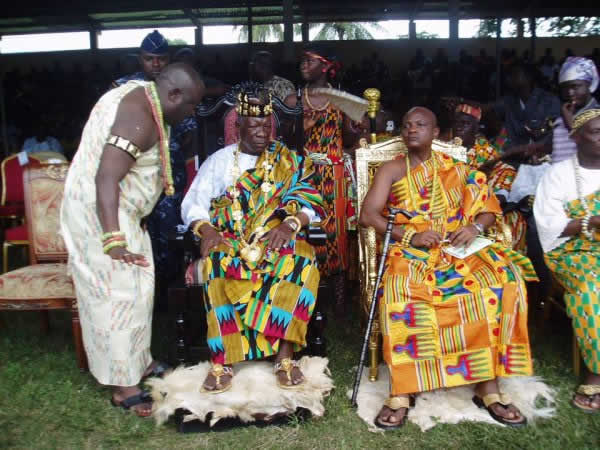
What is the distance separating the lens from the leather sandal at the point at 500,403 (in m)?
2.96

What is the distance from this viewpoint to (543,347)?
157 inches

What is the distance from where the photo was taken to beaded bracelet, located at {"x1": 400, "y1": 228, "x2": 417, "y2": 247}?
3.39m

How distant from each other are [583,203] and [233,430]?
2.56 meters

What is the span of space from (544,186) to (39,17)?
1333 cm

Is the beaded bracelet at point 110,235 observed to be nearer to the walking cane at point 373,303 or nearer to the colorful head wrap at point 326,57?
the walking cane at point 373,303

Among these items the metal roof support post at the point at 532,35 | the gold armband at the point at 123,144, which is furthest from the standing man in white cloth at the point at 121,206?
the metal roof support post at the point at 532,35

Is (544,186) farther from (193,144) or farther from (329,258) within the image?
(193,144)

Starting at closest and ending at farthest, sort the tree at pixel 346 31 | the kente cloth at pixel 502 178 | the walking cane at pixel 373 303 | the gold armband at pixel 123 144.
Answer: the gold armband at pixel 123 144, the walking cane at pixel 373 303, the kente cloth at pixel 502 178, the tree at pixel 346 31

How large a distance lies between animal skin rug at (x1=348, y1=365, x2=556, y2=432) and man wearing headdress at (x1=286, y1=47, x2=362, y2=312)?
1.47 m

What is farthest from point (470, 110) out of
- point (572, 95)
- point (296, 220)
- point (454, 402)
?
point (454, 402)

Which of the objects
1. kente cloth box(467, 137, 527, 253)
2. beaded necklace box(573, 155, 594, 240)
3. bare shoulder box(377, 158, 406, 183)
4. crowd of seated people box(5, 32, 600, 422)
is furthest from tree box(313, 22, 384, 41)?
beaded necklace box(573, 155, 594, 240)

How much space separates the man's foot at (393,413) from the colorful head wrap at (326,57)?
2.99 m

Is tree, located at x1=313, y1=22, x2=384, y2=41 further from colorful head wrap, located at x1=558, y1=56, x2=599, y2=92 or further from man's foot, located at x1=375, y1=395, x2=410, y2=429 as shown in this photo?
man's foot, located at x1=375, y1=395, x2=410, y2=429

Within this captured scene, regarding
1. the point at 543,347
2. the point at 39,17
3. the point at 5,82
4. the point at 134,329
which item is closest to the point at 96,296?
the point at 134,329
